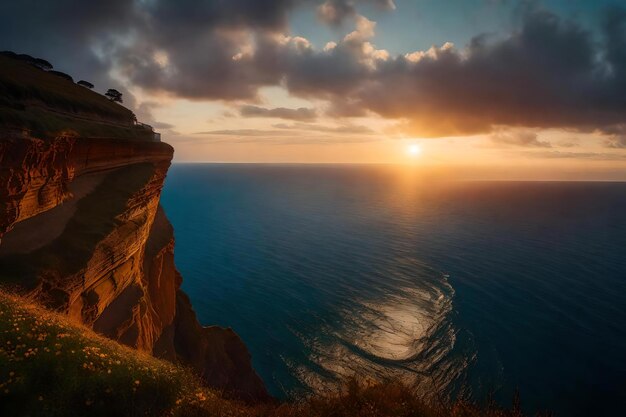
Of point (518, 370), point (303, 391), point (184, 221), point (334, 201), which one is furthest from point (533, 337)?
point (334, 201)

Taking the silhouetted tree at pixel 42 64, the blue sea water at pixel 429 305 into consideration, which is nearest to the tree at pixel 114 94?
the silhouetted tree at pixel 42 64

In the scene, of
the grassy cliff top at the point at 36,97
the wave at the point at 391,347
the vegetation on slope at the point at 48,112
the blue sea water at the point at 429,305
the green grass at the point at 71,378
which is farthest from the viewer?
the blue sea water at the point at 429,305

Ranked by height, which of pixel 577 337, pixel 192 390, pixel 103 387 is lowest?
pixel 577 337

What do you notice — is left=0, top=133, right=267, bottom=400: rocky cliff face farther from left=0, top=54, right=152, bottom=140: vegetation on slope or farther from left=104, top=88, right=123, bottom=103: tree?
left=104, top=88, right=123, bottom=103: tree

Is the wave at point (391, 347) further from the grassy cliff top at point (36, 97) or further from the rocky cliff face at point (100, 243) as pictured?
the grassy cliff top at point (36, 97)

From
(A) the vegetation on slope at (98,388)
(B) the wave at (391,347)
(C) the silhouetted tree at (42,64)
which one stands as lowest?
(B) the wave at (391,347)

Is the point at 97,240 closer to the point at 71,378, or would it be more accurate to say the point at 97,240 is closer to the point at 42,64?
the point at 71,378

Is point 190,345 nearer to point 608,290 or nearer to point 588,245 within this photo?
point 608,290

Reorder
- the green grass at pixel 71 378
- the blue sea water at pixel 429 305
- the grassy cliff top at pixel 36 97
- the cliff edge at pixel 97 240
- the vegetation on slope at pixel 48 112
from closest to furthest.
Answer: the green grass at pixel 71 378 < the cliff edge at pixel 97 240 < the vegetation on slope at pixel 48 112 < the grassy cliff top at pixel 36 97 < the blue sea water at pixel 429 305
